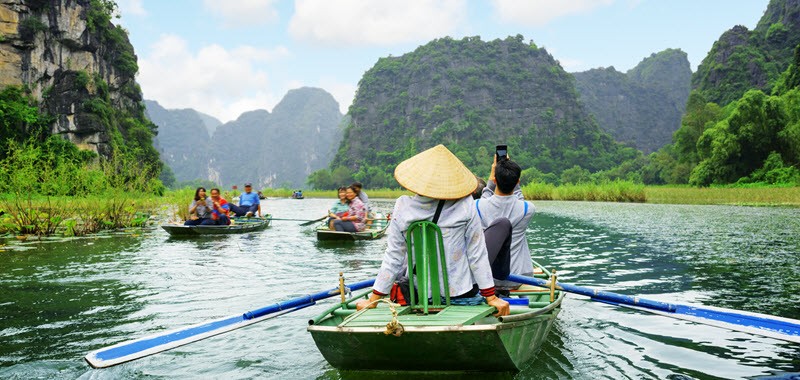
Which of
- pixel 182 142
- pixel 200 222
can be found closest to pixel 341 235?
pixel 200 222

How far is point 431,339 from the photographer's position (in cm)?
291

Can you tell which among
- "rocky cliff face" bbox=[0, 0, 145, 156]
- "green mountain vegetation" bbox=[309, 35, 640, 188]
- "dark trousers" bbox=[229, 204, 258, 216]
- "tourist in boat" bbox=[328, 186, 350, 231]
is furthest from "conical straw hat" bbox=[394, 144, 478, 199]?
"green mountain vegetation" bbox=[309, 35, 640, 188]

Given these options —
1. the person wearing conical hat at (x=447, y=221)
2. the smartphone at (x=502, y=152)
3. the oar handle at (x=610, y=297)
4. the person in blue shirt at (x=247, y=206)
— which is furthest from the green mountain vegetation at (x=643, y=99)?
the person wearing conical hat at (x=447, y=221)

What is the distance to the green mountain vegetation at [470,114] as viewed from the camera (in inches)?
3706

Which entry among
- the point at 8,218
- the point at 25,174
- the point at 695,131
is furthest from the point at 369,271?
the point at 695,131

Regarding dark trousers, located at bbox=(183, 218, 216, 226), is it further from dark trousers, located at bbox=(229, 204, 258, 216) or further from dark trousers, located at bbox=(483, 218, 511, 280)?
dark trousers, located at bbox=(483, 218, 511, 280)

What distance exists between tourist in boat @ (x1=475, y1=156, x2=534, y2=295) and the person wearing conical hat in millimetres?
525

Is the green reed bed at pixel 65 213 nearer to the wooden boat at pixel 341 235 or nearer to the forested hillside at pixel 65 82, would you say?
the wooden boat at pixel 341 235

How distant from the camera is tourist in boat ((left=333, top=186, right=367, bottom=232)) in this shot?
1212 cm

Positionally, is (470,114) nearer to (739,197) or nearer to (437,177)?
(739,197)

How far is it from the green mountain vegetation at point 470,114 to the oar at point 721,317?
8038 cm

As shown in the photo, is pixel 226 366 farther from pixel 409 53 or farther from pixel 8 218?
pixel 409 53

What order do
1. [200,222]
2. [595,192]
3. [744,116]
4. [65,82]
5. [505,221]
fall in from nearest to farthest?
1. [505,221]
2. [200,222]
3. [595,192]
4. [65,82]
5. [744,116]

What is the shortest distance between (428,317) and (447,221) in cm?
62
